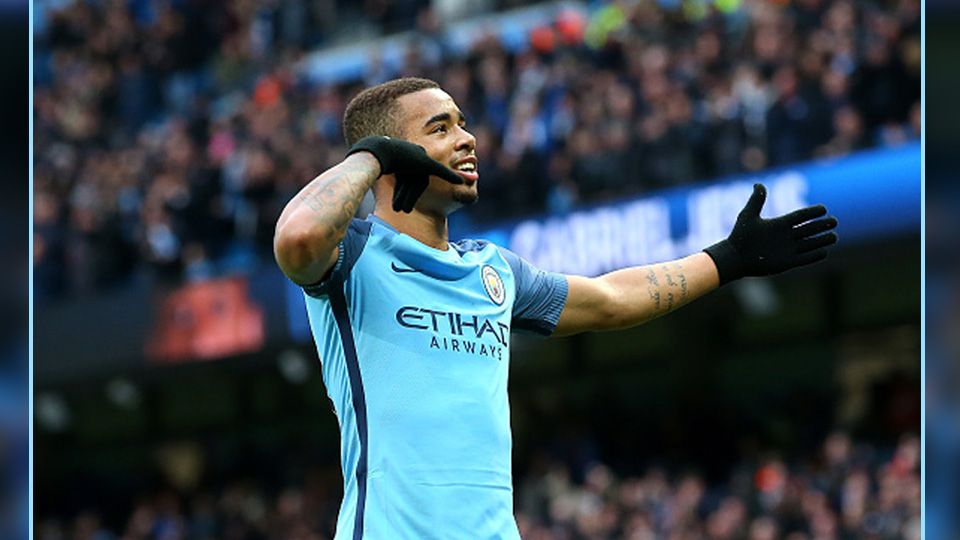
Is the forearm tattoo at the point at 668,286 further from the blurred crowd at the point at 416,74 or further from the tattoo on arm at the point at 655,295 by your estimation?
the blurred crowd at the point at 416,74

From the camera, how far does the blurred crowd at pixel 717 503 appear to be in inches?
513

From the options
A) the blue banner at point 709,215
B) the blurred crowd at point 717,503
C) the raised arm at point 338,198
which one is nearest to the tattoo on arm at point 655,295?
the raised arm at point 338,198

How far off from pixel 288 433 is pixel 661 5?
29.7 ft

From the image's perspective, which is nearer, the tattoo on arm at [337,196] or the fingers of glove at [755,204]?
the tattoo on arm at [337,196]

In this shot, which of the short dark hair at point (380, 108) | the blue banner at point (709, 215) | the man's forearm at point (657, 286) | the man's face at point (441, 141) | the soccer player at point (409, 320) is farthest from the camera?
the blue banner at point (709, 215)

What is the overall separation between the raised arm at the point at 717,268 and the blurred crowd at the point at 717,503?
8155mm

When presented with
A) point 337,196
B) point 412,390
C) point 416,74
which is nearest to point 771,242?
point 412,390

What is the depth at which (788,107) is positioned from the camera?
14641 mm

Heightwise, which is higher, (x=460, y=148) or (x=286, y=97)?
(x=286, y=97)

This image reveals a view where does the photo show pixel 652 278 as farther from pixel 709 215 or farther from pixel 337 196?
pixel 709 215

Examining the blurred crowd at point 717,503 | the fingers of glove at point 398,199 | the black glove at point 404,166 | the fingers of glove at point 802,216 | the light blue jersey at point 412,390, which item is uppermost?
the black glove at point 404,166

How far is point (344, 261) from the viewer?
13.2ft

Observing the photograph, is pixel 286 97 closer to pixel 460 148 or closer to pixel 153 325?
pixel 153 325
